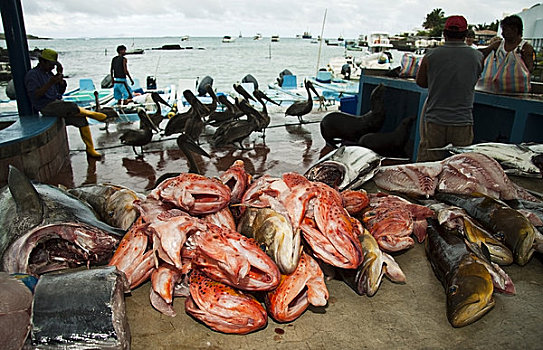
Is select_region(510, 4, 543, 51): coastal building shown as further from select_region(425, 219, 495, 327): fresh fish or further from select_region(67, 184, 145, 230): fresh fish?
select_region(67, 184, 145, 230): fresh fish

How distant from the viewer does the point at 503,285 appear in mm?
2004

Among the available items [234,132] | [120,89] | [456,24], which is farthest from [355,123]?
[120,89]

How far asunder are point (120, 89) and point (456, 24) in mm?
11314

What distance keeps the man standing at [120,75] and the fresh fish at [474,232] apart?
37.9ft

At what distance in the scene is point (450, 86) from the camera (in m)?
4.35

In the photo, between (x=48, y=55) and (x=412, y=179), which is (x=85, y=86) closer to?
(x=48, y=55)

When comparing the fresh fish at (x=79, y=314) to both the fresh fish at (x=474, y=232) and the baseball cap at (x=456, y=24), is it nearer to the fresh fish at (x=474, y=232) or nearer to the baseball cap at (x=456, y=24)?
the fresh fish at (x=474, y=232)

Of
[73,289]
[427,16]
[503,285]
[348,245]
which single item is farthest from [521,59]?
[427,16]

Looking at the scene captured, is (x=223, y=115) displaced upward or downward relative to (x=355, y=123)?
downward

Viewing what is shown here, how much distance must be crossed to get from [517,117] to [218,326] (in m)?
4.93

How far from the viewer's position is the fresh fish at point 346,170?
3.08 meters

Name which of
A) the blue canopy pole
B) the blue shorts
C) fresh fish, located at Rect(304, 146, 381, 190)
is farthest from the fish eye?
the blue shorts

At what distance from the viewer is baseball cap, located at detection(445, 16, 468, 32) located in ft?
13.5

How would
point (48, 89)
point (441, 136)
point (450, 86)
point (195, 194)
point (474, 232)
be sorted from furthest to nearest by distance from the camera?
point (48, 89) < point (441, 136) < point (450, 86) < point (474, 232) < point (195, 194)
